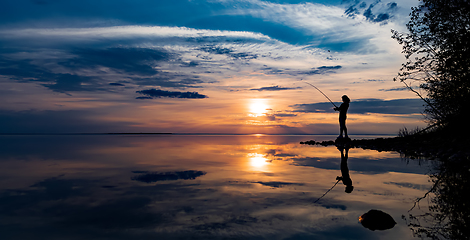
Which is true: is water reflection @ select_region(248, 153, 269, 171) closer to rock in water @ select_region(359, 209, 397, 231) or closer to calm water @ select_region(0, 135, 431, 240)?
calm water @ select_region(0, 135, 431, 240)

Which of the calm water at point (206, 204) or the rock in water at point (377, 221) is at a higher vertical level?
the rock in water at point (377, 221)

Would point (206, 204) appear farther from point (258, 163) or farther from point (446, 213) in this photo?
point (258, 163)

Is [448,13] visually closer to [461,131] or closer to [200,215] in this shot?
[461,131]

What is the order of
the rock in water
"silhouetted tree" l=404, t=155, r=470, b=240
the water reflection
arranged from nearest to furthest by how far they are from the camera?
"silhouetted tree" l=404, t=155, r=470, b=240 → the rock in water → the water reflection

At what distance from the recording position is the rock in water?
5207 millimetres

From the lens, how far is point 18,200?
317 inches

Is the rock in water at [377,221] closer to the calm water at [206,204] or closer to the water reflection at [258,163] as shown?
the calm water at [206,204]

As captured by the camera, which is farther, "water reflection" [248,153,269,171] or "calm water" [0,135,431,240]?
"water reflection" [248,153,269,171]

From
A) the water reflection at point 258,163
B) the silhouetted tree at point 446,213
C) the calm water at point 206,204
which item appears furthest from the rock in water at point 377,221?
the water reflection at point 258,163

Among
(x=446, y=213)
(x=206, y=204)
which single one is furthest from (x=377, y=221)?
(x=206, y=204)

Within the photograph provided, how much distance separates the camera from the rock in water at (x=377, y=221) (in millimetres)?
5207

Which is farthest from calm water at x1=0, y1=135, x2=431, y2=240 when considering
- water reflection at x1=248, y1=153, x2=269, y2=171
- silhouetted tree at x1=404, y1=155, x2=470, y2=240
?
water reflection at x1=248, y1=153, x2=269, y2=171

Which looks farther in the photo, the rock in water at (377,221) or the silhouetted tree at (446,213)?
the rock in water at (377,221)

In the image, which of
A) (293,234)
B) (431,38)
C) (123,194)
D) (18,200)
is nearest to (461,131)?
(431,38)
